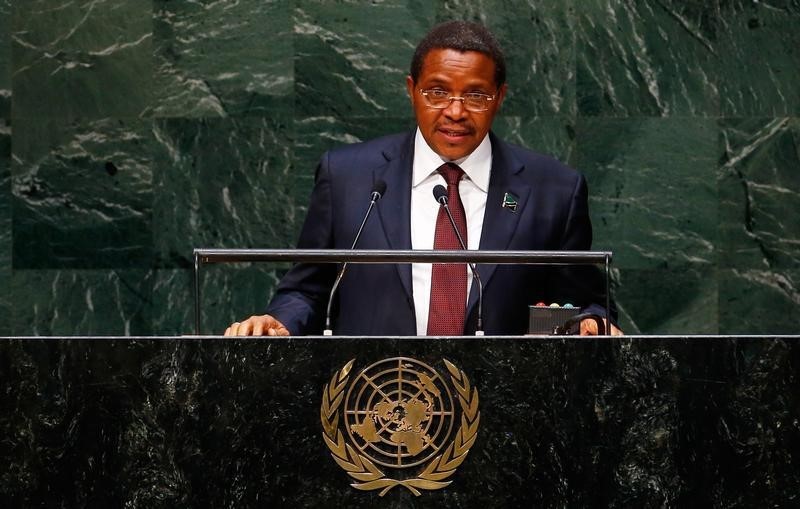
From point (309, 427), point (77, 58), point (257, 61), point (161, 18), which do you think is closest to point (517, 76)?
point (257, 61)

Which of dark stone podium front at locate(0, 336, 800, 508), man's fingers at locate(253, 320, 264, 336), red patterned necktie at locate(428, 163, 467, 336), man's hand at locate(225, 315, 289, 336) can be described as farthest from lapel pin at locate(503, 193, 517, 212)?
dark stone podium front at locate(0, 336, 800, 508)

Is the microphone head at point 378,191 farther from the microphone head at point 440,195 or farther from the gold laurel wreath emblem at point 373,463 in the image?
the gold laurel wreath emblem at point 373,463

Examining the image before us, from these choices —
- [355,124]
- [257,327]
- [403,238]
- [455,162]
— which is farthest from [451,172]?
[355,124]

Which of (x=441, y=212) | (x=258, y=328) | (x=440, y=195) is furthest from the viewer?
(x=441, y=212)

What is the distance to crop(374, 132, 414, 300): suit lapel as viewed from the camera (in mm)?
3951

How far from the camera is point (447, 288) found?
3875 mm

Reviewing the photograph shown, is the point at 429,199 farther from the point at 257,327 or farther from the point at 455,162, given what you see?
the point at 257,327

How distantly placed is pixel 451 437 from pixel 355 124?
317cm

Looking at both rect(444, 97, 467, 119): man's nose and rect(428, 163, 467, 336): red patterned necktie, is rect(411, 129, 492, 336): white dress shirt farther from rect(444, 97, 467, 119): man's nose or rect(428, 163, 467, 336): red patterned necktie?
rect(444, 97, 467, 119): man's nose

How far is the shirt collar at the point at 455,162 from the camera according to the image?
4.14 meters

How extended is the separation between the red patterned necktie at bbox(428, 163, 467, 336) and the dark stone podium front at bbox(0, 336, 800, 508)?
0.83 m

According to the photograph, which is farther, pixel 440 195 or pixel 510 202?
pixel 510 202

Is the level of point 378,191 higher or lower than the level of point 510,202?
lower

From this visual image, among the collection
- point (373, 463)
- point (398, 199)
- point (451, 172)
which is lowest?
point (373, 463)
